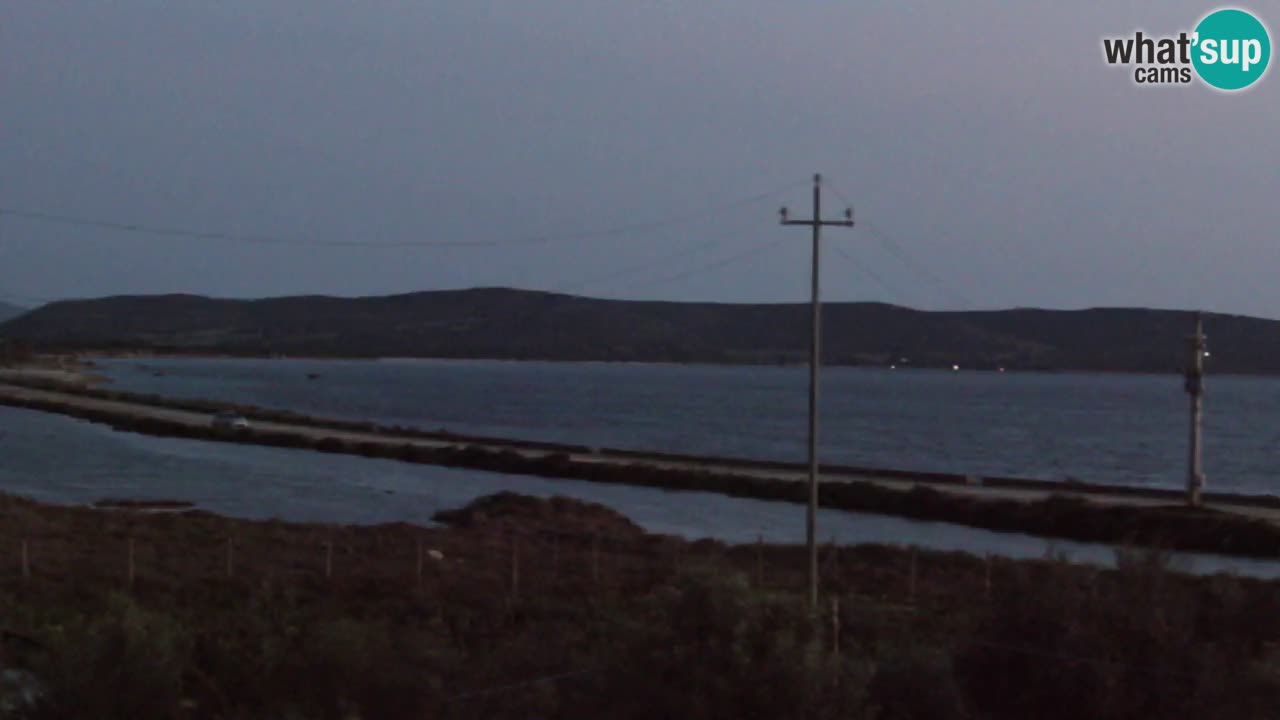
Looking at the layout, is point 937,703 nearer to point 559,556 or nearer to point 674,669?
point 674,669

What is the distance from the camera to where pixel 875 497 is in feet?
187

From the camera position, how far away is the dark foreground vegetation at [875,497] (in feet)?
149

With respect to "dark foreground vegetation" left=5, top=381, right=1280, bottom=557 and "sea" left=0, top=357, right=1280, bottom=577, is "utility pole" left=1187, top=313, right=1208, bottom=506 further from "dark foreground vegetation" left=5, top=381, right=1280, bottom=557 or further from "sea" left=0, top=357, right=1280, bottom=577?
"sea" left=0, top=357, right=1280, bottom=577

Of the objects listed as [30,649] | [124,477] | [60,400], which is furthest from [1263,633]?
[60,400]

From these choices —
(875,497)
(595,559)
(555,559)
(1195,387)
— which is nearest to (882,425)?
(875,497)

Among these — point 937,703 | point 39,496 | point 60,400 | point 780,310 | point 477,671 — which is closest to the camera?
point 937,703

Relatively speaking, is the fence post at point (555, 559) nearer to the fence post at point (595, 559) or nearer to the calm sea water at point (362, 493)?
the fence post at point (595, 559)

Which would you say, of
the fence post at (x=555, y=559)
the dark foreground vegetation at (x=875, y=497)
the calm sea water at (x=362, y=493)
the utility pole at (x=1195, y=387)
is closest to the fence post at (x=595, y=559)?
the fence post at (x=555, y=559)

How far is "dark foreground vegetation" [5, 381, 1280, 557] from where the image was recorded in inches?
1783

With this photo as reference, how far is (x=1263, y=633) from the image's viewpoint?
1531cm

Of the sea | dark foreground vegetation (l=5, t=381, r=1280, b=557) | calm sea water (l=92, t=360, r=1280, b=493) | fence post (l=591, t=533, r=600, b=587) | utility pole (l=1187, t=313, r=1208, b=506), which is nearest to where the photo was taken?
fence post (l=591, t=533, r=600, b=587)

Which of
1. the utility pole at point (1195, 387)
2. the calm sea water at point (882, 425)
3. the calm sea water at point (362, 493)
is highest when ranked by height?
the utility pole at point (1195, 387)

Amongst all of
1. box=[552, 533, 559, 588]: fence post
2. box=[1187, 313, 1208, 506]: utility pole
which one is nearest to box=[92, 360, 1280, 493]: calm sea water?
box=[1187, 313, 1208, 506]: utility pole

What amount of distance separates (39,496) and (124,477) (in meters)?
8.81
